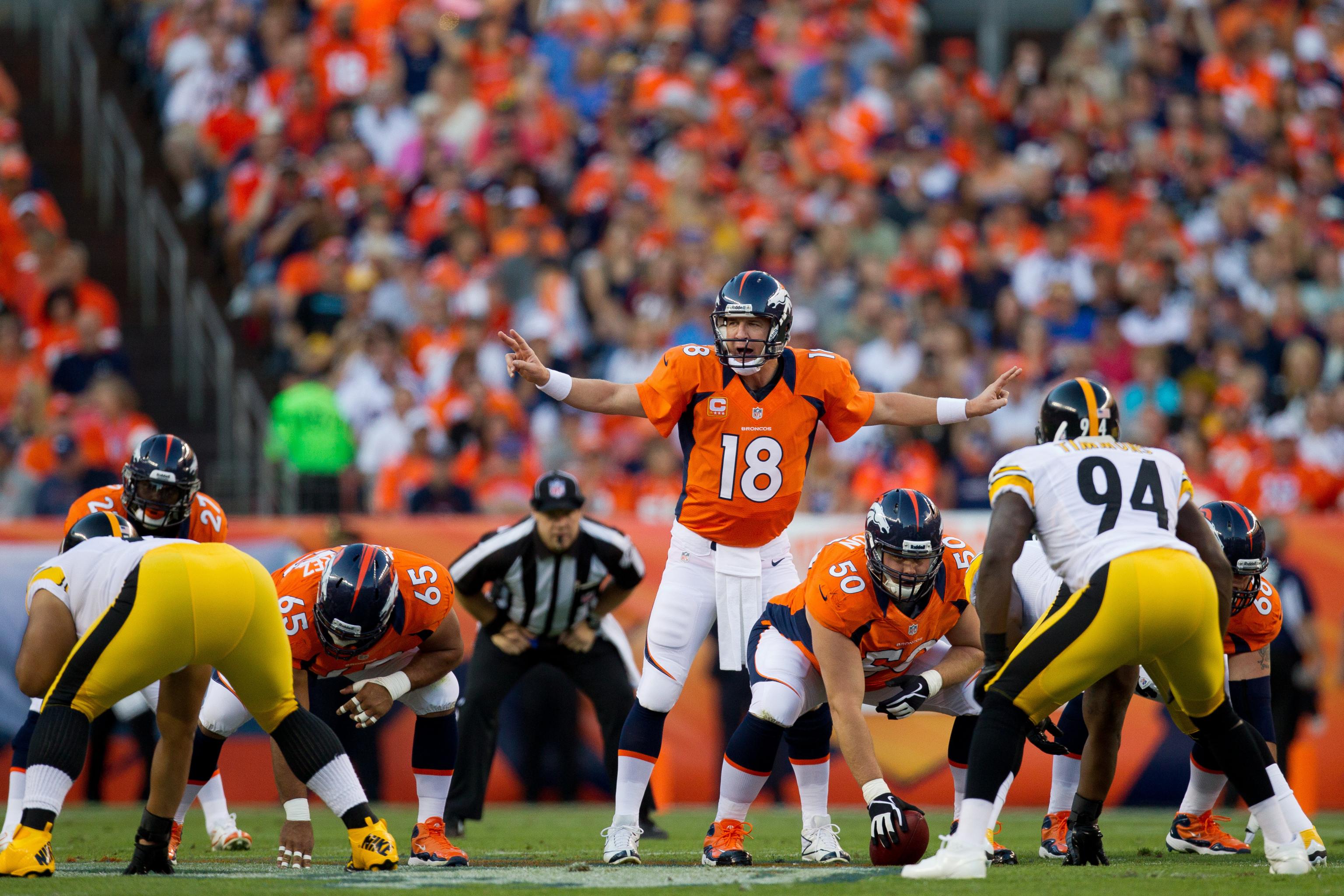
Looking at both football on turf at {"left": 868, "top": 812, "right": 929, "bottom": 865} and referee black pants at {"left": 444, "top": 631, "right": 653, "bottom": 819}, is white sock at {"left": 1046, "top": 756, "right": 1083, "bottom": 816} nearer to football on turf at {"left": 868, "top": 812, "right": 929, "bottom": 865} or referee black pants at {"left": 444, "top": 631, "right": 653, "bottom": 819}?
football on turf at {"left": 868, "top": 812, "right": 929, "bottom": 865}

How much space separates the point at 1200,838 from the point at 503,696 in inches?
155

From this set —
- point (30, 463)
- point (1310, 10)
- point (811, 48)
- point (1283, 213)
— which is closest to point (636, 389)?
point (30, 463)

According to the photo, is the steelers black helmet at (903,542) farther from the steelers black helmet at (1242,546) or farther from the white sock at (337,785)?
the white sock at (337,785)

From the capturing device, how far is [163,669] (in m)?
6.05

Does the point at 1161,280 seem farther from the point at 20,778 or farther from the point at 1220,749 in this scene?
the point at 20,778

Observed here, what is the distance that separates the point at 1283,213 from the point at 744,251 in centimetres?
497

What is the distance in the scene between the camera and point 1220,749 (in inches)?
243

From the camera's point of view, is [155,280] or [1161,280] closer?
[1161,280]

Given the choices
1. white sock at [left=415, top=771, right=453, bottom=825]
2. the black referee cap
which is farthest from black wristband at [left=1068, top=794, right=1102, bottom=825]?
the black referee cap

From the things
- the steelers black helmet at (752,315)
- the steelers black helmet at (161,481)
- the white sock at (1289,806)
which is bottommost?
the white sock at (1289,806)

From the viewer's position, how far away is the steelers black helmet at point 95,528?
7332 mm

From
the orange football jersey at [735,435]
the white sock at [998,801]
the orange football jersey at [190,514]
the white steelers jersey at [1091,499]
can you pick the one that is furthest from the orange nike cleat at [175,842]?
the white steelers jersey at [1091,499]

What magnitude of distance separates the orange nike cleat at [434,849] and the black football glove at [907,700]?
75.6 inches

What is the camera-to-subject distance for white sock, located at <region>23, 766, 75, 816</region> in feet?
19.8
